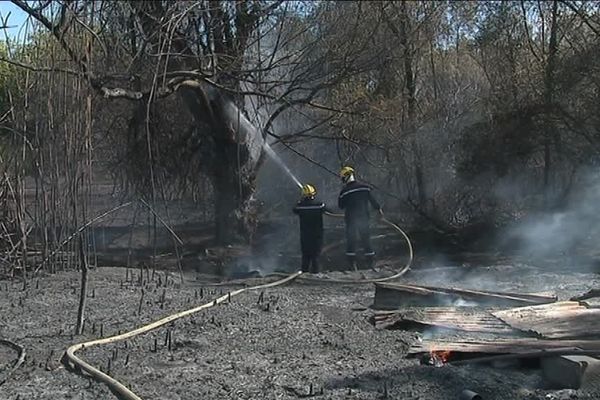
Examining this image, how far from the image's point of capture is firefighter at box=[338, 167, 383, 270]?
13.0 meters

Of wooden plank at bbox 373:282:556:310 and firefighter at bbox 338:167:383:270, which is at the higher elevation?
firefighter at bbox 338:167:383:270

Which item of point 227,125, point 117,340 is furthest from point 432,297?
point 227,125

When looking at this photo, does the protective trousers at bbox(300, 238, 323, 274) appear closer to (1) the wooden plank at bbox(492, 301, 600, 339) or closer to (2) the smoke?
(2) the smoke

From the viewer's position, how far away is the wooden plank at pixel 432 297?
29.3ft

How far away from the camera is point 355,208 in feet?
42.9

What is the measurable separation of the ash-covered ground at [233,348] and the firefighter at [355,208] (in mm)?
2302

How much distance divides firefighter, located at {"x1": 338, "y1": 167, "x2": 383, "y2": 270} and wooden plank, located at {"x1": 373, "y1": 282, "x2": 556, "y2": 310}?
3799mm

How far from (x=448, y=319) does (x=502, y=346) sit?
4.45 ft

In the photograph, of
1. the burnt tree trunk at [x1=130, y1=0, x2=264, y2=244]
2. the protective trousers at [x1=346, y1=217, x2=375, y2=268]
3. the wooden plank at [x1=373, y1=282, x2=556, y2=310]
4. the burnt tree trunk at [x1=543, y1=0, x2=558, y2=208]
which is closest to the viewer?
the wooden plank at [x1=373, y1=282, x2=556, y2=310]

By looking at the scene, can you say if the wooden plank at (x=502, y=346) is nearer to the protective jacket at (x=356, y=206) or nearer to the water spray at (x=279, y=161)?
the protective jacket at (x=356, y=206)

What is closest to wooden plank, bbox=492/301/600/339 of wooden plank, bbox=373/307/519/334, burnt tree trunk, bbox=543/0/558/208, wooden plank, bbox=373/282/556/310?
wooden plank, bbox=373/307/519/334

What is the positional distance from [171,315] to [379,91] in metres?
9.75

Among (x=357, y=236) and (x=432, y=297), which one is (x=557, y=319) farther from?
(x=357, y=236)

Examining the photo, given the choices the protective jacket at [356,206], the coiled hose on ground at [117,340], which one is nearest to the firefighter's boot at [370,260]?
the protective jacket at [356,206]
